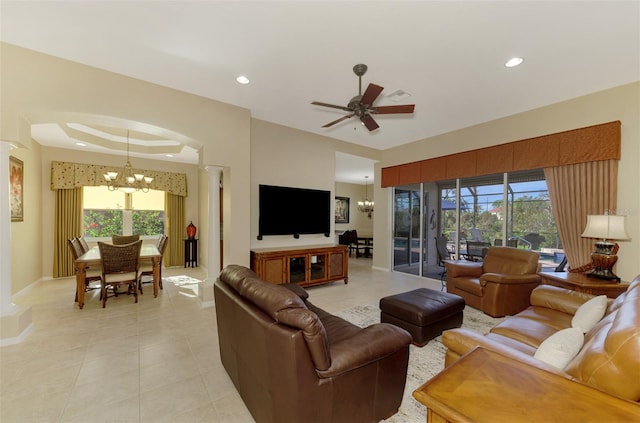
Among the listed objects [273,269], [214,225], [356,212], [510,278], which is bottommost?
[273,269]

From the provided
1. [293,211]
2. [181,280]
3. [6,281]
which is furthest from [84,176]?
[293,211]

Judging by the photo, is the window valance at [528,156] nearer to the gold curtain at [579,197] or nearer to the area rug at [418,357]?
the gold curtain at [579,197]

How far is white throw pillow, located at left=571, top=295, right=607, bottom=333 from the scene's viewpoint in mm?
1774

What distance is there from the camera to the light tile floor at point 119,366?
181 cm

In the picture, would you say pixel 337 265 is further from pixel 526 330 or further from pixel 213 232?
pixel 526 330

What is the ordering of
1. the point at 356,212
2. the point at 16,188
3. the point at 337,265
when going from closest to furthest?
the point at 16,188, the point at 337,265, the point at 356,212

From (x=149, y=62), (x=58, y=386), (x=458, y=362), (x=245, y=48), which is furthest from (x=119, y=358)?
(x=245, y=48)

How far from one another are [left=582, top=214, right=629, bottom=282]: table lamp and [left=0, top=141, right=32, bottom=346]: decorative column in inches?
259

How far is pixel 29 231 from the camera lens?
4633 millimetres

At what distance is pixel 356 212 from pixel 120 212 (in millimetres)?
7968

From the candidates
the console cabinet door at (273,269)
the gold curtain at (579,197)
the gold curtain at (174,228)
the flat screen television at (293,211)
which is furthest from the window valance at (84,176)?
the gold curtain at (579,197)

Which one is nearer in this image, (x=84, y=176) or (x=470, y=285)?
(x=470, y=285)

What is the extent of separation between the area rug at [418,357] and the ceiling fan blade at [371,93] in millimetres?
2519

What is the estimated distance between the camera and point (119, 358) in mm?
2451
